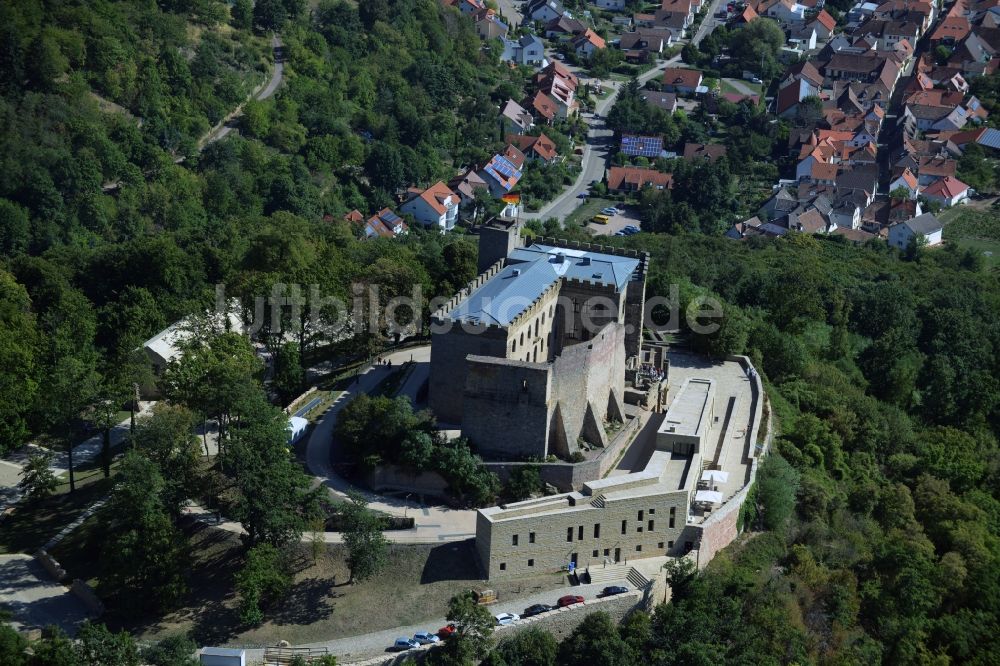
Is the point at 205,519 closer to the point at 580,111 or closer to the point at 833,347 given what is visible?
the point at 833,347

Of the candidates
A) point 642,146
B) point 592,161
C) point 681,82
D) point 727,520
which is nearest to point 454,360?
point 727,520

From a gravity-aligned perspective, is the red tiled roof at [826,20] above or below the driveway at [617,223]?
above

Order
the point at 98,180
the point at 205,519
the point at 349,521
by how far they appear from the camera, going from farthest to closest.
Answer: the point at 98,180, the point at 205,519, the point at 349,521

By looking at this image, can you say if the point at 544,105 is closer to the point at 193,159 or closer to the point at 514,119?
the point at 514,119

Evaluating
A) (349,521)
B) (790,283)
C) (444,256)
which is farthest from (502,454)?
(790,283)

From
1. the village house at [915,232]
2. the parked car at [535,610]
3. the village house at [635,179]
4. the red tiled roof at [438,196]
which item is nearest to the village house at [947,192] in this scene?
the village house at [915,232]

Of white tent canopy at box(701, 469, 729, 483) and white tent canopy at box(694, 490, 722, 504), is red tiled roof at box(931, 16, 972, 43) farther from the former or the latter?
white tent canopy at box(694, 490, 722, 504)

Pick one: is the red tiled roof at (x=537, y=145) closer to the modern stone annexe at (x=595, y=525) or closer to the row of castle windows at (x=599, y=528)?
the modern stone annexe at (x=595, y=525)
